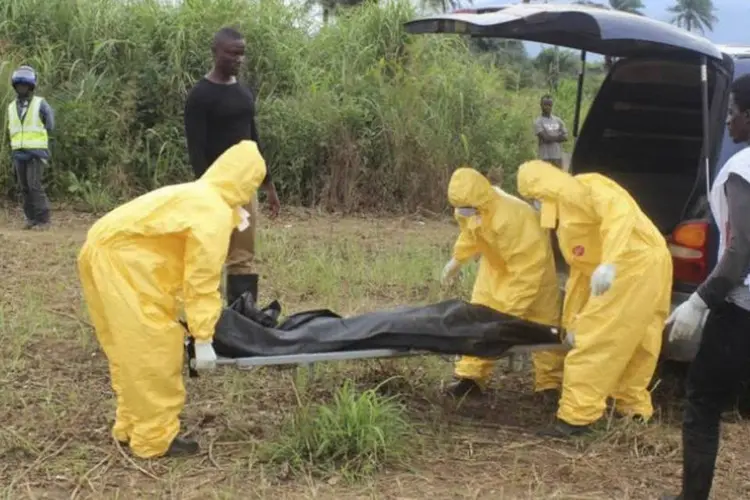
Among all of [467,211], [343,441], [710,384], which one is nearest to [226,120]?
[467,211]

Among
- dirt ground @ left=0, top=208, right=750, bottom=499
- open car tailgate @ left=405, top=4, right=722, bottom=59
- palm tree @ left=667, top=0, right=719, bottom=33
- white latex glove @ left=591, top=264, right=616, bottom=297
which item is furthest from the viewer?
palm tree @ left=667, top=0, right=719, bottom=33

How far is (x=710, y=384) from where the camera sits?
3.44 metres

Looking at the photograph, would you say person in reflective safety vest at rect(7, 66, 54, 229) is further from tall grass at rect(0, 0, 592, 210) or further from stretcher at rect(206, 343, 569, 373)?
stretcher at rect(206, 343, 569, 373)

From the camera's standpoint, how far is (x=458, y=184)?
4.50 metres

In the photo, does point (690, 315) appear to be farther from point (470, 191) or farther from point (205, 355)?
point (205, 355)

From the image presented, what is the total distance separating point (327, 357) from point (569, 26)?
1.71 metres

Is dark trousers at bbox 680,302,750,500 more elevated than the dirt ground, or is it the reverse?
dark trousers at bbox 680,302,750,500

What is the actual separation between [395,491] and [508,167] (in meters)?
8.34

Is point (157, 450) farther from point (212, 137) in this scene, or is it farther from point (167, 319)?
point (212, 137)

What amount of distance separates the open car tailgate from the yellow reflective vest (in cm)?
576

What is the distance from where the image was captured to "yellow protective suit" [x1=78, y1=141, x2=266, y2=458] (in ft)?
12.3

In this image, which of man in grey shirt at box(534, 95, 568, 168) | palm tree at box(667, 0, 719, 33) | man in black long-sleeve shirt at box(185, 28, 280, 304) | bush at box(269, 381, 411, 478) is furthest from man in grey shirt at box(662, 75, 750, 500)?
palm tree at box(667, 0, 719, 33)

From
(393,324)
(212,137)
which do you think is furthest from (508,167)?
(393,324)

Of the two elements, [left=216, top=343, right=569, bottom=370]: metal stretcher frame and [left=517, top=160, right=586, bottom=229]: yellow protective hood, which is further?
[left=517, top=160, right=586, bottom=229]: yellow protective hood
